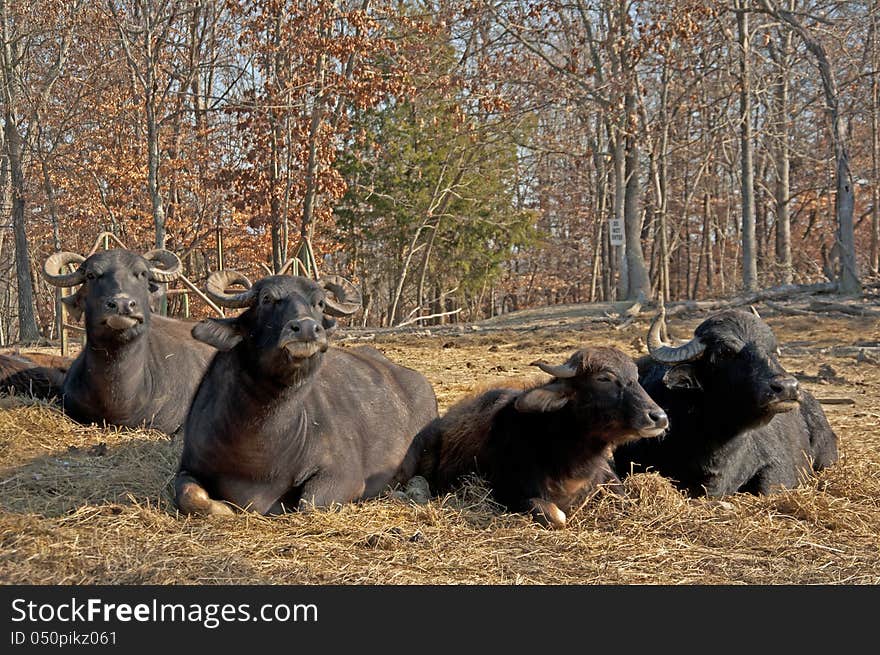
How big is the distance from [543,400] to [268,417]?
1.74m

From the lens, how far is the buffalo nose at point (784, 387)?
18.9 ft

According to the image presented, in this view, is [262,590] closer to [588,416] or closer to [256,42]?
[588,416]

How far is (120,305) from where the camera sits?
299 inches

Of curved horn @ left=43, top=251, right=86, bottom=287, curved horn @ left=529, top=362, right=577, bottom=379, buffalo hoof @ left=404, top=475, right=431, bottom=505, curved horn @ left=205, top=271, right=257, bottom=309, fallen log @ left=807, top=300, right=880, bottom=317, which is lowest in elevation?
buffalo hoof @ left=404, top=475, right=431, bottom=505

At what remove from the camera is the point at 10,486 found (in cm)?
597

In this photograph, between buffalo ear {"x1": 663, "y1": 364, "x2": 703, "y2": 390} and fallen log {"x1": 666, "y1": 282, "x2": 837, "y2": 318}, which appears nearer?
buffalo ear {"x1": 663, "y1": 364, "x2": 703, "y2": 390}

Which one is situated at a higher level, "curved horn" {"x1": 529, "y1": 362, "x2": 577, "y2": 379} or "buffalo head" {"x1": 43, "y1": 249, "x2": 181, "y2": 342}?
"buffalo head" {"x1": 43, "y1": 249, "x2": 181, "y2": 342}

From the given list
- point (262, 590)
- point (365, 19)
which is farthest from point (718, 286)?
point (262, 590)

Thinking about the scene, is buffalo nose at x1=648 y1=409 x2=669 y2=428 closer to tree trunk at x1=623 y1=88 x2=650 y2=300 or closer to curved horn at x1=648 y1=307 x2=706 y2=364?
curved horn at x1=648 y1=307 x2=706 y2=364

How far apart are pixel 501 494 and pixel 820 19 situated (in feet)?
50.1

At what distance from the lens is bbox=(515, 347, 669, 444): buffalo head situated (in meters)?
5.38

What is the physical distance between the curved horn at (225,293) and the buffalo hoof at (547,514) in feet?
7.23

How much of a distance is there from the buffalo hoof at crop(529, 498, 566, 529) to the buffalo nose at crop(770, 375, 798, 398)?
1613 millimetres

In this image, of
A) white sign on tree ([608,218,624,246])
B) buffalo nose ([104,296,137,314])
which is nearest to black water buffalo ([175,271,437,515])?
buffalo nose ([104,296,137,314])
